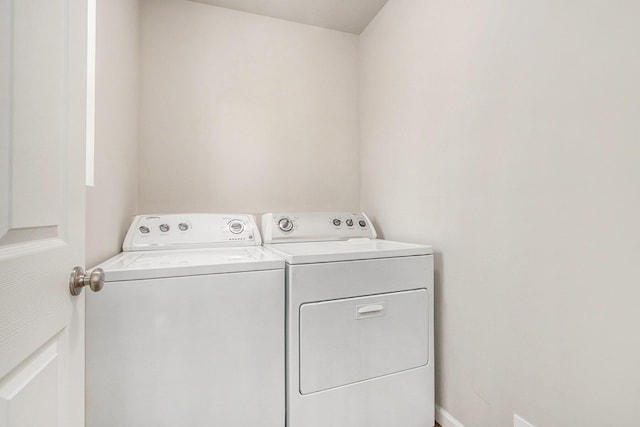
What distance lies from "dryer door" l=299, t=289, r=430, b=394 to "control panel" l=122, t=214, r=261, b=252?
72 centimetres

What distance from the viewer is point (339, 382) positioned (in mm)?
1289

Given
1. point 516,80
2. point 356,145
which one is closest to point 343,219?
point 356,145

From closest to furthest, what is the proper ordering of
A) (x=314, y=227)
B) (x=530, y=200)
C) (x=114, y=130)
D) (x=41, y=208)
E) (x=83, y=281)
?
(x=41, y=208) < (x=83, y=281) < (x=530, y=200) < (x=114, y=130) < (x=314, y=227)

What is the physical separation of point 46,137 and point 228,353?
0.92 meters

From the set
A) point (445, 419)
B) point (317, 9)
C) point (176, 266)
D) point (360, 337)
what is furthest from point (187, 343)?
point (317, 9)

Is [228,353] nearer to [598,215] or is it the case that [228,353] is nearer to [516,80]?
[598,215]

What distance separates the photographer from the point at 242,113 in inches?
82.7

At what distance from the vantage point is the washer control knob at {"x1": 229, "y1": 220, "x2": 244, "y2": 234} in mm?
1808

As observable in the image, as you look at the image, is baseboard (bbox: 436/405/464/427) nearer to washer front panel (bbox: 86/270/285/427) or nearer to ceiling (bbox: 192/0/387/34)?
washer front panel (bbox: 86/270/285/427)

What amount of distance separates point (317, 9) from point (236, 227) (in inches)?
61.4

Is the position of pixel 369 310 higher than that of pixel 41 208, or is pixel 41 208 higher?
pixel 41 208

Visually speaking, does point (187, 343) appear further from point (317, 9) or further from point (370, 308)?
point (317, 9)

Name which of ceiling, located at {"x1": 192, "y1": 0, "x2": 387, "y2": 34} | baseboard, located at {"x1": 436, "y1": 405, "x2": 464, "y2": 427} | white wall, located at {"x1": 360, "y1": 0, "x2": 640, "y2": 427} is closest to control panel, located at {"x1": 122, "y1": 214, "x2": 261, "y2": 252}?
white wall, located at {"x1": 360, "y1": 0, "x2": 640, "y2": 427}

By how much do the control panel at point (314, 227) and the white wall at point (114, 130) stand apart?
782mm
